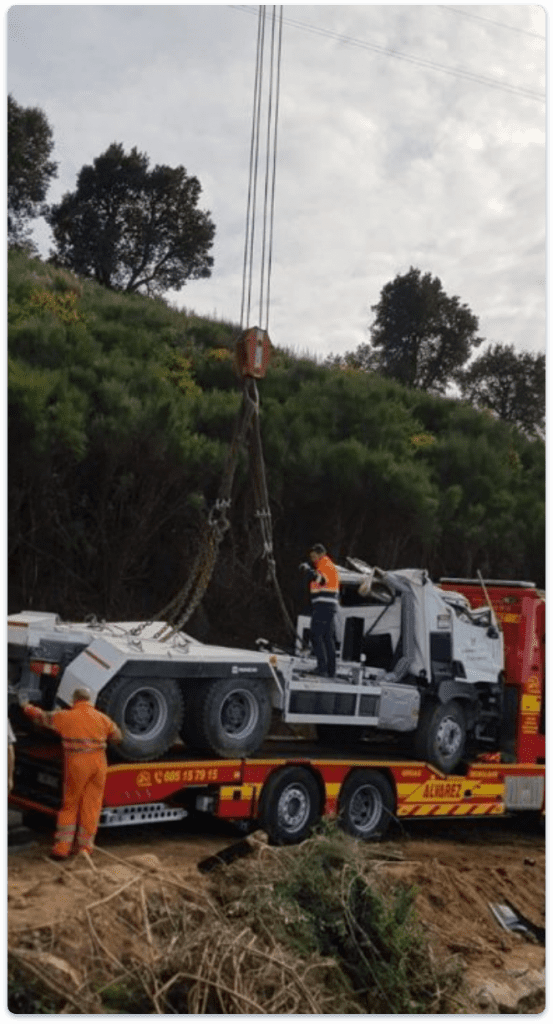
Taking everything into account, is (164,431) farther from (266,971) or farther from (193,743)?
(266,971)

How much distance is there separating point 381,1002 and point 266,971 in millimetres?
1026

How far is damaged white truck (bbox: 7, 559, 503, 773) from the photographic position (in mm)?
10523

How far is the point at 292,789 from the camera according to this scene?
38.2ft

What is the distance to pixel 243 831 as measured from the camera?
11.9 metres

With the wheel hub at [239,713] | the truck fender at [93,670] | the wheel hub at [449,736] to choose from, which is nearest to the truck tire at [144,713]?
the truck fender at [93,670]

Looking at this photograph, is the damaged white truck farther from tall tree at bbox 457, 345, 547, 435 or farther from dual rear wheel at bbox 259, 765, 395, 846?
tall tree at bbox 457, 345, 547, 435

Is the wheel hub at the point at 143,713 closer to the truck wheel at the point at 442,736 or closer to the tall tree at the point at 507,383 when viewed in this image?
the truck wheel at the point at 442,736

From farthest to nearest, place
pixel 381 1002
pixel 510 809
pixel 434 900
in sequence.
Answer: pixel 510 809
pixel 434 900
pixel 381 1002

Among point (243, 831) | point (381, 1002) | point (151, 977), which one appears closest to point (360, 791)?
point (243, 831)

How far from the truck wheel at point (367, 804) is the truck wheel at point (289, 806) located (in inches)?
18.0

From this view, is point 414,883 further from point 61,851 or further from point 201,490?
point 201,490

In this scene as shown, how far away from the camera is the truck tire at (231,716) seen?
11.0 metres

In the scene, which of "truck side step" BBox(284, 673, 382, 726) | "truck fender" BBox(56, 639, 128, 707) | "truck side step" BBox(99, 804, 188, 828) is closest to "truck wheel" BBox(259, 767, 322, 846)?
"truck side step" BBox(284, 673, 382, 726)

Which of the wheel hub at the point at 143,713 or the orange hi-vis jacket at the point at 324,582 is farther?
the orange hi-vis jacket at the point at 324,582
